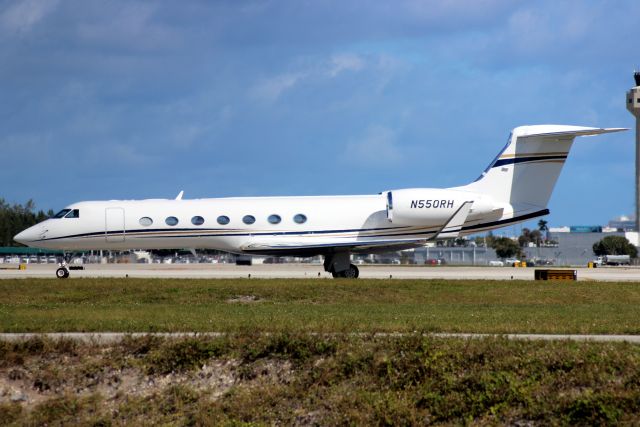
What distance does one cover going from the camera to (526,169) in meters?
37.8

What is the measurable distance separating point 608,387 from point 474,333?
11.4 feet

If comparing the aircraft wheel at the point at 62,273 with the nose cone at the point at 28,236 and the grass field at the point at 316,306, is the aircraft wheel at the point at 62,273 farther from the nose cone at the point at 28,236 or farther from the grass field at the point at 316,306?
the grass field at the point at 316,306

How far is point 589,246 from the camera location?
142625mm

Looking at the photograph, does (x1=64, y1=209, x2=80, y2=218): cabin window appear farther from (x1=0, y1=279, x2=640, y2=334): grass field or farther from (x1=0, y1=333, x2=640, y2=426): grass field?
(x1=0, y1=333, x2=640, y2=426): grass field

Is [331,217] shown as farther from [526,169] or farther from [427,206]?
[526,169]

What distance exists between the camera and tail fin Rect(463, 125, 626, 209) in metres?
37.7

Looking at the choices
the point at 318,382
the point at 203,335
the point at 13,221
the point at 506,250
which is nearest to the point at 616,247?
the point at 506,250

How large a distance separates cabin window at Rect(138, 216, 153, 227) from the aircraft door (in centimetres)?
84

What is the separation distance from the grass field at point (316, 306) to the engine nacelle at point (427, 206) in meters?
4.25

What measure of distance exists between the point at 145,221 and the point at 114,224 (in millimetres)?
1324

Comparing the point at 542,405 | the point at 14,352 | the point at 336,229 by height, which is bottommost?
the point at 542,405

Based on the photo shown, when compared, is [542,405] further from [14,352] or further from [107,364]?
[14,352]

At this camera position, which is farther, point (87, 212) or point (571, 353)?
point (87, 212)

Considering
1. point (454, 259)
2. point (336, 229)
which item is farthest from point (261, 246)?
point (454, 259)
